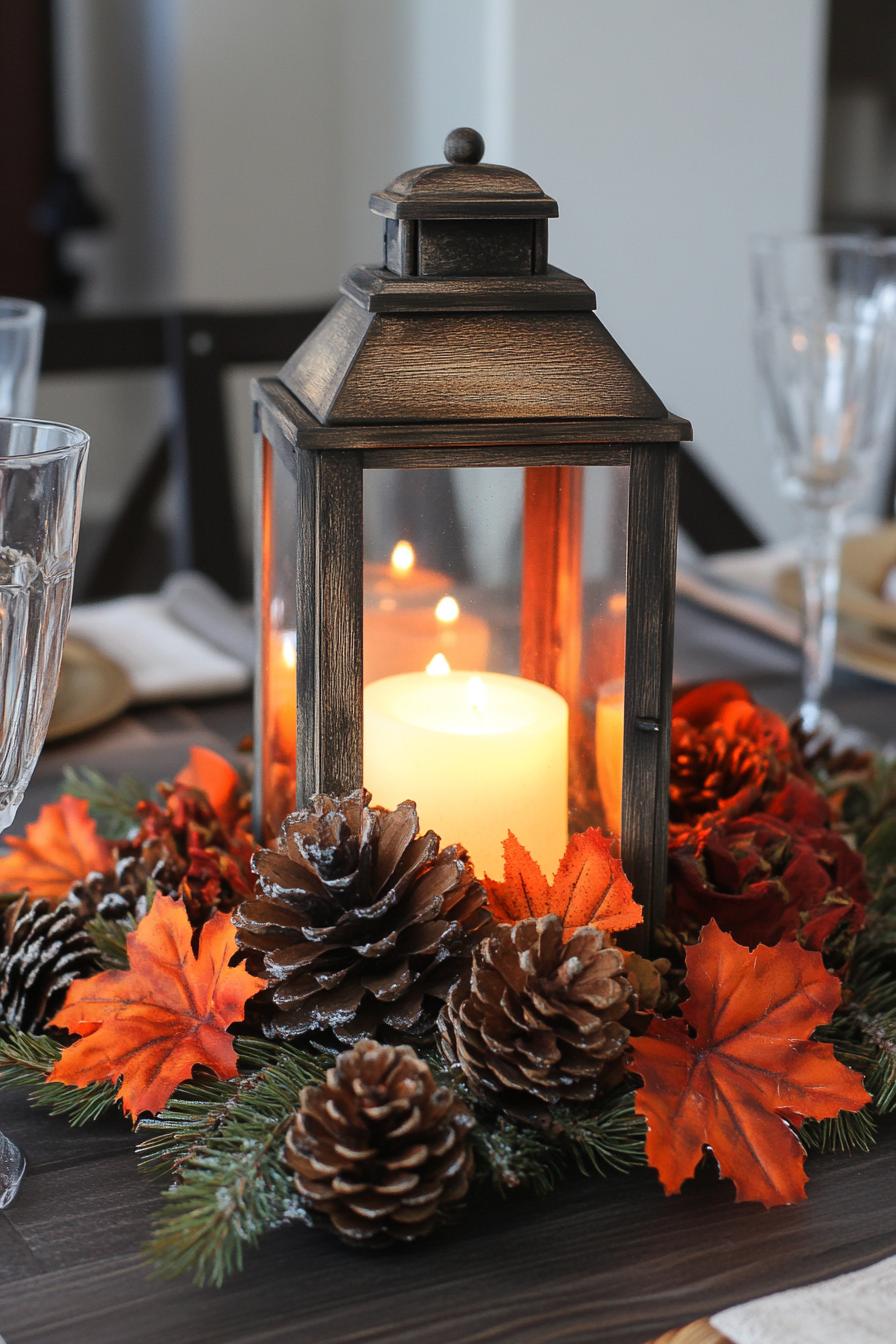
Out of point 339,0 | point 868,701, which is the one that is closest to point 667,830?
point 868,701

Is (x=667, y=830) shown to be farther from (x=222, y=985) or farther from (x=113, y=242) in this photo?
(x=113, y=242)

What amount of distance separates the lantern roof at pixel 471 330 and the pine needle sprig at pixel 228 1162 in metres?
0.22

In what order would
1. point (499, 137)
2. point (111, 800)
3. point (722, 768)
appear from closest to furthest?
point (722, 768), point (111, 800), point (499, 137)

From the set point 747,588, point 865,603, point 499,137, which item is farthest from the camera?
point 499,137

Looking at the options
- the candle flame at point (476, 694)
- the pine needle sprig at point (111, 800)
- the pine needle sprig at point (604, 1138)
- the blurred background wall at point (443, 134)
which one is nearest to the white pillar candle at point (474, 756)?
the candle flame at point (476, 694)

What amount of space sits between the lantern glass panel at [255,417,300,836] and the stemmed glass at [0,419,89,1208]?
85 millimetres

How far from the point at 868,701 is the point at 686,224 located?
93.2 inches

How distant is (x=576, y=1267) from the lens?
46cm

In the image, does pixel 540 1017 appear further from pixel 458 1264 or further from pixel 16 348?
pixel 16 348

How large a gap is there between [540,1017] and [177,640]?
2.24ft

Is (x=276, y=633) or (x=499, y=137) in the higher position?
(x=499, y=137)

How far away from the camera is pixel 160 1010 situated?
0.53m

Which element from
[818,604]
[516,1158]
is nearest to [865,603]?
[818,604]

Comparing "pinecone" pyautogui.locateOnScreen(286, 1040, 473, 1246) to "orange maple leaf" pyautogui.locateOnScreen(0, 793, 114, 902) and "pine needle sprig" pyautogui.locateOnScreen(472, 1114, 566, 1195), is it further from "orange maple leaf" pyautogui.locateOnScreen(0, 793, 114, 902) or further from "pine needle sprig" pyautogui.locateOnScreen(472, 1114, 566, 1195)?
"orange maple leaf" pyautogui.locateOnScreen(0, 793, 114, 902)
